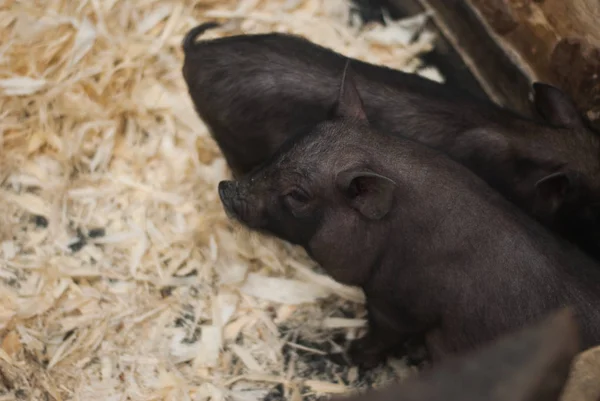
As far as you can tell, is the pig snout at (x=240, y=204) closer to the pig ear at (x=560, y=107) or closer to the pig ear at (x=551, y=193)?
the pig ear at (x=551, y=193)

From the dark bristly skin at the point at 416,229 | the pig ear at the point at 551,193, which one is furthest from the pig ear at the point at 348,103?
the pig ear at the point at 551,193

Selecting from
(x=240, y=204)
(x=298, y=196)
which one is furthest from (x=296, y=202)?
(x=240, y=204)

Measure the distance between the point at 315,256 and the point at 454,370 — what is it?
49.4 inches

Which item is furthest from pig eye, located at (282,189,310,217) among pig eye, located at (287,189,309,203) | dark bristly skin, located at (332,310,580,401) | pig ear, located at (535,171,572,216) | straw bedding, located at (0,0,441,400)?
dark bristly skin, located at (332,310,580,401)

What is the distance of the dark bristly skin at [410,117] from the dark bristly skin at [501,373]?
1.44 m

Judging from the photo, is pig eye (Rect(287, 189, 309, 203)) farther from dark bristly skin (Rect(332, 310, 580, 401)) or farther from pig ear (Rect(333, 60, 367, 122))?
dark bristly skin (Rect(332, 310, 580, 401))

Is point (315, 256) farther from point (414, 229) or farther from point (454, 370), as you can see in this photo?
point (454, 370)

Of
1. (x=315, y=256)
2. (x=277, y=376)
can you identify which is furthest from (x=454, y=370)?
(x=277, y=376)

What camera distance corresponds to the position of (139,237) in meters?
2.93

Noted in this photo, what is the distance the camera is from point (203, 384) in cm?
255

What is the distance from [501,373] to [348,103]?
136 cm

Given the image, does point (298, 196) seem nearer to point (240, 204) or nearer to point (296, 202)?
point (296, 202)

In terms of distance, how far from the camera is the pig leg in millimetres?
2416

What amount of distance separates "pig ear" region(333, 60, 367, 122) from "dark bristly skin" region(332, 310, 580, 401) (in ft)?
4.14
